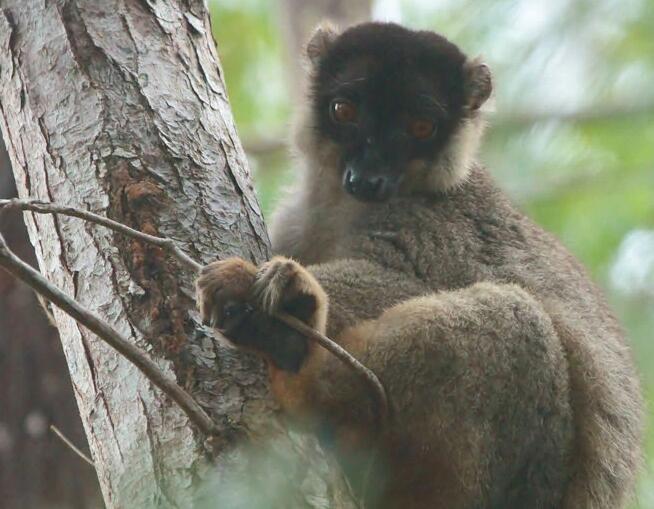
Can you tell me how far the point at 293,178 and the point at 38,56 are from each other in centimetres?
263

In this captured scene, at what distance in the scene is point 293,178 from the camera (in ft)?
24.7

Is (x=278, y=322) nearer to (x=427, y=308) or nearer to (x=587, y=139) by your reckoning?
(x=427, y=308)

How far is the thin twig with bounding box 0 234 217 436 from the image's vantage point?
138 inches

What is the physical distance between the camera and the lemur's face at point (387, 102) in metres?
6.45

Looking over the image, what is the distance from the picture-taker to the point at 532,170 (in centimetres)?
1035

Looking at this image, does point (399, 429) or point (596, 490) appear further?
point (596, 490)

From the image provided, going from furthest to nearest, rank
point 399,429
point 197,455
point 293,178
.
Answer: point 293,178 < point 399,429 < point 197,455

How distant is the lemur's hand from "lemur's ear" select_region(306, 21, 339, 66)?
272cm

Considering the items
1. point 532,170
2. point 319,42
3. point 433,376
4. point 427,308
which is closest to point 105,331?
point 433,376

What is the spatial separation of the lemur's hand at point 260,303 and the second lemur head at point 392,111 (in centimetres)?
166

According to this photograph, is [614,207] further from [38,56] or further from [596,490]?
[38,56]

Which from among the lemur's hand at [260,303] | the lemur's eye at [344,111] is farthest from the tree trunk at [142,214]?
the lemur's eye at [344,111]

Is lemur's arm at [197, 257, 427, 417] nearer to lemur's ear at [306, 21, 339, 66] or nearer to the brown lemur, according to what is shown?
the brown lemur

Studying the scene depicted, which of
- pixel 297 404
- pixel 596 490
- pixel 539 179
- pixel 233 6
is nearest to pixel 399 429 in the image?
pixel 297 404
